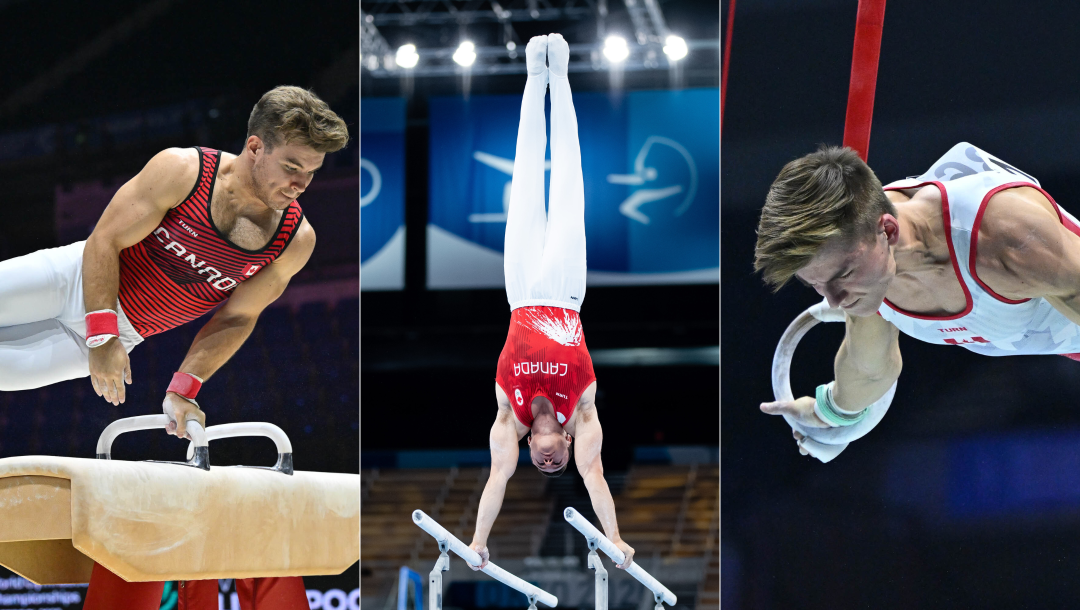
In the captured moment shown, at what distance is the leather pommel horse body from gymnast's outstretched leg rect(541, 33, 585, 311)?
1334mm

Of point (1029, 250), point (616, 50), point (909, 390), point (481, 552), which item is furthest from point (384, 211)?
point (1029, 250)

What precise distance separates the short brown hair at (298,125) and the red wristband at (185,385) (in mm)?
1104

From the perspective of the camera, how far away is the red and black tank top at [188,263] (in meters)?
3.95

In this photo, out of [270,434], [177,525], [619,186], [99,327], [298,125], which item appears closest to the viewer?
[177,525]

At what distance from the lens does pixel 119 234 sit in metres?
3.95

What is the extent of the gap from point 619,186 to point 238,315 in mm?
1860

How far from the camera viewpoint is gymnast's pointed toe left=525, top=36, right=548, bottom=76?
4.34 meters

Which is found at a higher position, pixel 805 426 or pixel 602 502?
pixel 805 426

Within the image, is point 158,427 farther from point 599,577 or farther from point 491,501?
point 599,577

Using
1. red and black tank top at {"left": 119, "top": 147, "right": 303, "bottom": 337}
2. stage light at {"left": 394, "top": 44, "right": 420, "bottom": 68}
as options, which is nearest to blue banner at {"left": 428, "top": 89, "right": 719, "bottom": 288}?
stage light at {"left": 394, "top": 44, "right": 420, "bottom": 68}

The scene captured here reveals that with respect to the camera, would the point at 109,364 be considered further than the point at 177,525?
Yes

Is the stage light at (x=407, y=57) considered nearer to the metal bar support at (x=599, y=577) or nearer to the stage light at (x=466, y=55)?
the stage light at (x=466, y=55)

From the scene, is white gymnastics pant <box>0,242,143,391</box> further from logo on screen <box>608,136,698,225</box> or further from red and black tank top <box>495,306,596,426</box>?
logo on screen <box>608,136,698,225</box>

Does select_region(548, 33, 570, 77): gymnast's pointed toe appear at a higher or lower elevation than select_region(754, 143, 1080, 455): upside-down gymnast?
higher
